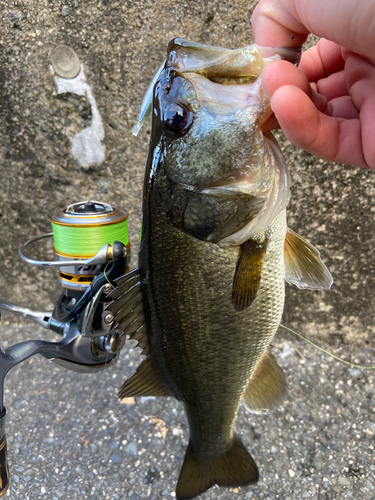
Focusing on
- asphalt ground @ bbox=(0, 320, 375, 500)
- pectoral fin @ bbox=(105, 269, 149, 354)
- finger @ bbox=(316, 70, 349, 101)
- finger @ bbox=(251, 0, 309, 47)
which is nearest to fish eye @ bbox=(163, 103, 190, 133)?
finger @ bbox=(251, 0, 309, 47)

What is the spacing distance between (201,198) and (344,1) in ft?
1.68

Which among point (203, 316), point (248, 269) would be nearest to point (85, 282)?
point (203, 316)

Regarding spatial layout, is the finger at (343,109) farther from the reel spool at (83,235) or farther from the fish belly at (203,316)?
the reel spool at (83,235)

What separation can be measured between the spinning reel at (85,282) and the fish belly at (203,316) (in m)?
0.30

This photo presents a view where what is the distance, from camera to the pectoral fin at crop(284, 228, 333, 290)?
1057 mm

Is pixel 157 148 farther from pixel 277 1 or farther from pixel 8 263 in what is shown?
pixel 8 263

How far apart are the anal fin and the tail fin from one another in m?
0.33

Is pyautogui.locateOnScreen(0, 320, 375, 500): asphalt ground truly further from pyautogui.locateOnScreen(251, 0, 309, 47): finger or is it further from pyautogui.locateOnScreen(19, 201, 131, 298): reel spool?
pyautogui.locateOnScreen(251, 0, 309, 47): finger

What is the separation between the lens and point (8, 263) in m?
2.40

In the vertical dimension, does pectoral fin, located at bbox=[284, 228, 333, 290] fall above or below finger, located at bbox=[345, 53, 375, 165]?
below

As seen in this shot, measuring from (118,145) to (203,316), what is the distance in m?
1.34

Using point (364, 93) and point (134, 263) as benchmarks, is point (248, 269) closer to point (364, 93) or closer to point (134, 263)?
point (364, 93)

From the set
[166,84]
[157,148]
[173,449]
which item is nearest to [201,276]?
[157,148]

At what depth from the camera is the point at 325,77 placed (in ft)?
3.98
